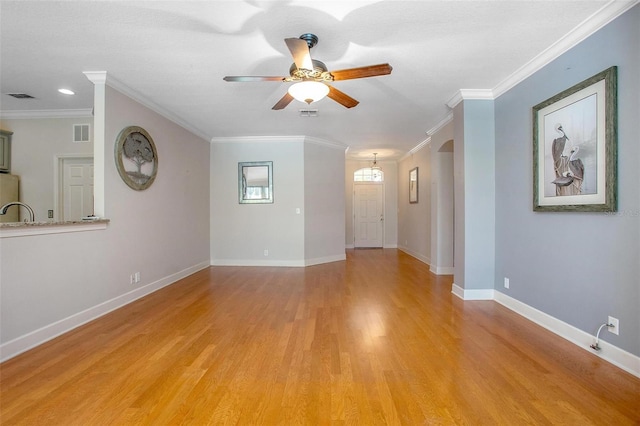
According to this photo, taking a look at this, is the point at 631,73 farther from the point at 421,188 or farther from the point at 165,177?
the point at 165,177

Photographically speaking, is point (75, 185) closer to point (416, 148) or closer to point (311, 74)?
point (311, 74)

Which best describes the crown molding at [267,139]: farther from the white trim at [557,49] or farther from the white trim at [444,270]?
the white trim at [444,270]

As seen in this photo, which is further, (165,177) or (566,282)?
(165,177)

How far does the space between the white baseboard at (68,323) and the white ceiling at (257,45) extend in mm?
2558

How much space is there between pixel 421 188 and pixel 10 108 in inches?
288

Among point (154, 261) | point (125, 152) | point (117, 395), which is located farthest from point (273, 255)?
point (117, 395)

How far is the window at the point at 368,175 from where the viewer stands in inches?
340

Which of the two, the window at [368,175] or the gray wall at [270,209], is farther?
the window at [368,175]

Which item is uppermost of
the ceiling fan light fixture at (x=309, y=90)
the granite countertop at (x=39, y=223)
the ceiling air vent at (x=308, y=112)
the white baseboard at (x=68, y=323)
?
the ceiling air vent at (x=308, y=112)

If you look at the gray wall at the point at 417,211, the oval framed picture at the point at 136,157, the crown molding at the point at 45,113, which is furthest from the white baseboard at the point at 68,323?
the gray wall at the point at 417,211

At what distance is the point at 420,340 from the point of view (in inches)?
96.7

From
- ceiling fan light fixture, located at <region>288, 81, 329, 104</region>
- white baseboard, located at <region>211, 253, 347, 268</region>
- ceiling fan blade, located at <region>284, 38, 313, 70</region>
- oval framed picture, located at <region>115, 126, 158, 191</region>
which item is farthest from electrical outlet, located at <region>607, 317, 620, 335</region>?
oval framed picture, located at <region>115, 126, 158, 191</region>

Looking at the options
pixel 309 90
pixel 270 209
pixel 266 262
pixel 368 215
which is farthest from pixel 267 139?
pixel 368 215

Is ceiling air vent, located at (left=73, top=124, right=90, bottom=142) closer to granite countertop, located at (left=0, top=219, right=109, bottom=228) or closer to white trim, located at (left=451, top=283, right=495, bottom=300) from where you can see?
granite countertop, located at (left=0, top=219, right=109, bottom=228)
